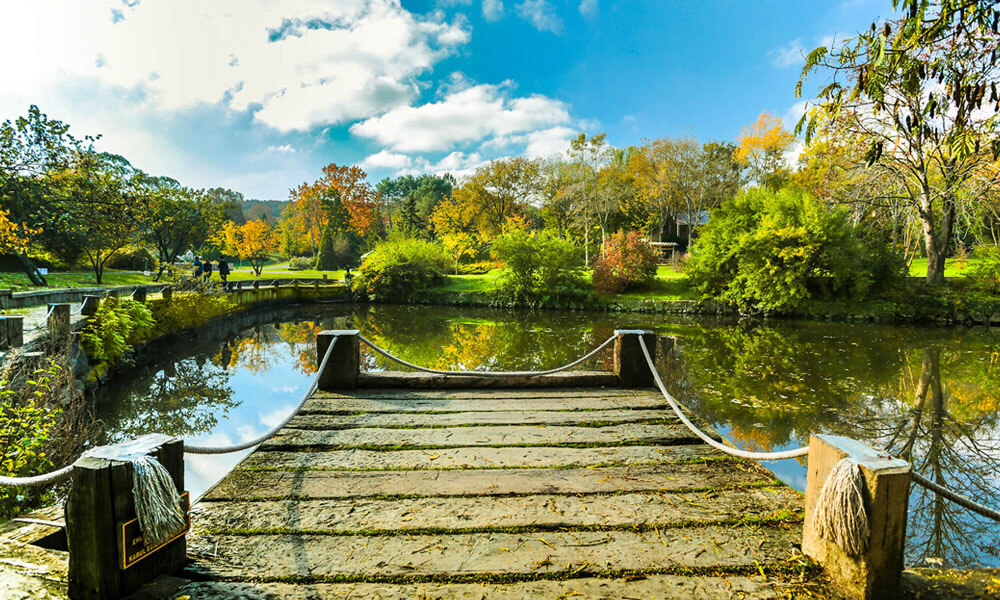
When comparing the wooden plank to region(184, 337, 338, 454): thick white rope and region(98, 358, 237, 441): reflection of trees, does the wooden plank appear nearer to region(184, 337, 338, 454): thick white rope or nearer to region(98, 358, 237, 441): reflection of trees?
region(184, 337, 338, 454): thick white rope

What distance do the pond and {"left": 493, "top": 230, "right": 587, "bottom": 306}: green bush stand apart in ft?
20.0

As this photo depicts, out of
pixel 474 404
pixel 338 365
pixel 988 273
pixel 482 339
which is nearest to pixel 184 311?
pixel 482 339

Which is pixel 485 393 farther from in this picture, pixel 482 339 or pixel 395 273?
pixel 395 273

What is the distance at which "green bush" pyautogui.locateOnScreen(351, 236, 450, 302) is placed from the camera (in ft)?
76.8

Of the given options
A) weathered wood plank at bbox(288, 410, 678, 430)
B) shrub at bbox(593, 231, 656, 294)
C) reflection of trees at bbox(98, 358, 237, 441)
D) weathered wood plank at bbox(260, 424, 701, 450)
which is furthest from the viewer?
shrub at bbox(593, 231, 656, 294)

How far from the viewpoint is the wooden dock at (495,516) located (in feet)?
5.91

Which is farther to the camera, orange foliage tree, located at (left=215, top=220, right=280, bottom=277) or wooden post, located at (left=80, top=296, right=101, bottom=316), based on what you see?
orange foliage tree, located at (left=215, top=220, right=280, bottom=277)

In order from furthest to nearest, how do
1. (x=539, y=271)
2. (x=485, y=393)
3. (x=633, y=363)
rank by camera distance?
1. (x=539, y=271)
2. (x=633, y=363)
3. (x=485, y=393)

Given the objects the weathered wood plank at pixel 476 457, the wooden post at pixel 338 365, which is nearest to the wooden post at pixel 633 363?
the weathered wood plank at pixel 476 457

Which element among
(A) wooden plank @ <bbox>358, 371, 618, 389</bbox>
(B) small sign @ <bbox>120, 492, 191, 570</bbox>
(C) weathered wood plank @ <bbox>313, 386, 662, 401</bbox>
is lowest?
(C) weathered wood plank @ <bbox>313, 386, 662, 401</bbox>

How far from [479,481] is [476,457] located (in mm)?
339

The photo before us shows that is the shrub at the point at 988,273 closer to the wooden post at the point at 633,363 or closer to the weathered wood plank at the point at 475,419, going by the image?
the wooden post at the point at 633,363

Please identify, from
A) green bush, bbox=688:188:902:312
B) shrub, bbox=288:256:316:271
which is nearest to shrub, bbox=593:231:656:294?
green bush, bbox=688:188:902:312

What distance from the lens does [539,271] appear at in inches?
850
